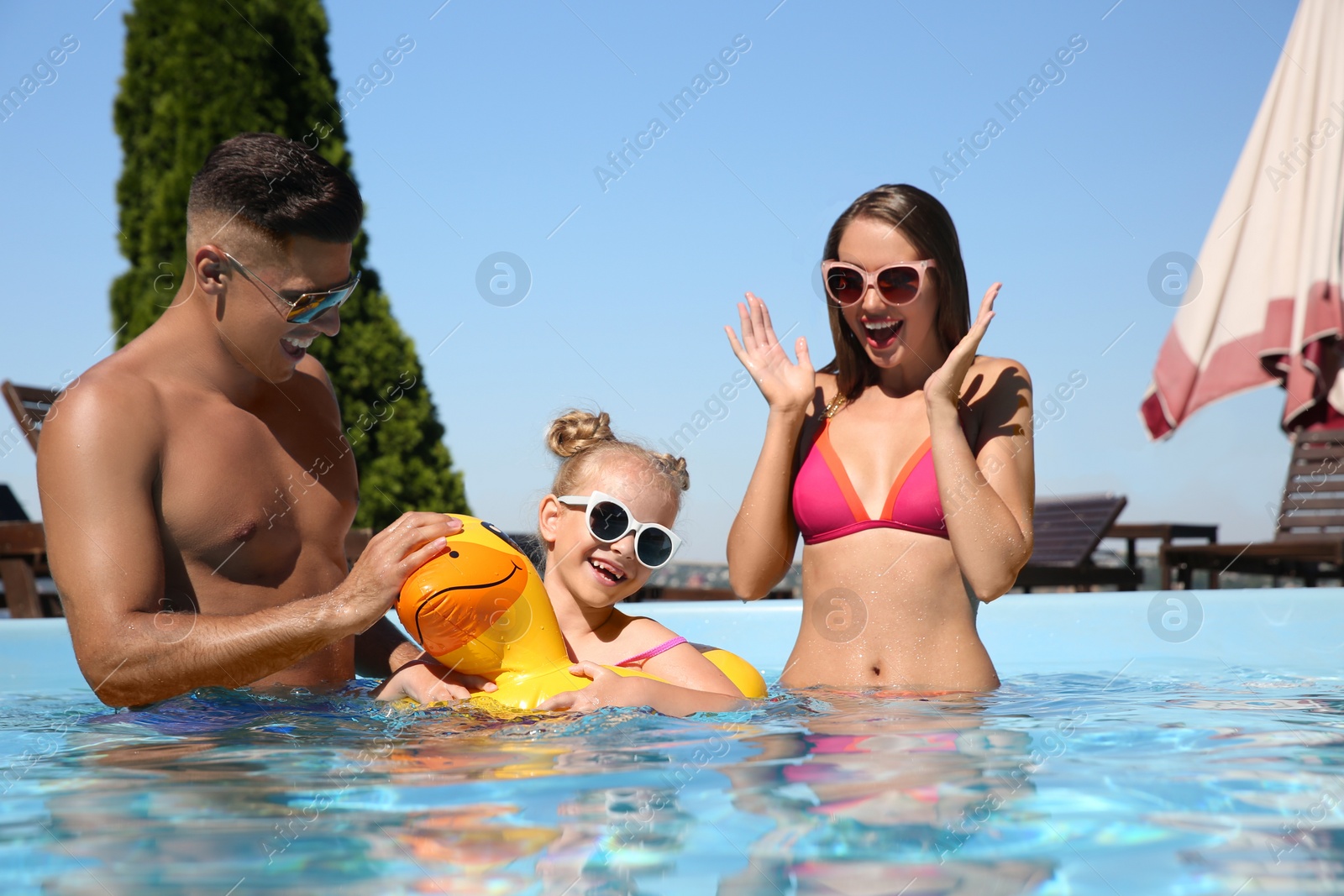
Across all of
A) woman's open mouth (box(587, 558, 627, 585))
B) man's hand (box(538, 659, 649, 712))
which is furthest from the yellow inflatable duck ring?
woman's open mouth (box(587, 558, 627, 585))

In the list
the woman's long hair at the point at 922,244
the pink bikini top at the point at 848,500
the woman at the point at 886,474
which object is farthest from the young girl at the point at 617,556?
the woman's long hair at the point at 922,244

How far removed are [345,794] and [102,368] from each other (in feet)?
4.36

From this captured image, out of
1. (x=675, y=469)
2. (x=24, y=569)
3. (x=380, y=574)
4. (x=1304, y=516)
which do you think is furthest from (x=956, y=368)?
(x=1304, y=516)

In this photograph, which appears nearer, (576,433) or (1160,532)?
(576,433)

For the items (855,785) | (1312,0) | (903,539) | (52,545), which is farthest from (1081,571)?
(52,545)

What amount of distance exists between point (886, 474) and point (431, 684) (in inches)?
56.1

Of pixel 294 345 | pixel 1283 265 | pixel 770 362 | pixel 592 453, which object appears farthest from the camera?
pixel 1283 265

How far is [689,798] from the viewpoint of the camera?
207 centimetres

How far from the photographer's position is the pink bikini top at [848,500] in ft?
10.2

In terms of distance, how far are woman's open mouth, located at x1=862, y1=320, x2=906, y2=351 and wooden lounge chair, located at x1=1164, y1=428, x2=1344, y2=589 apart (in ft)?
19.6

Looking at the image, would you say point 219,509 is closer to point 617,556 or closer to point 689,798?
point 617,556

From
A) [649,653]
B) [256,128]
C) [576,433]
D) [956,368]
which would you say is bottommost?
[649,653]

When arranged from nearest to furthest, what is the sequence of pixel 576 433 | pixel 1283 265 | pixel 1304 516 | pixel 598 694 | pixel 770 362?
pixel 598 694 < pixel 770 362 < pixel 576 433 < pixel 1283 265 < pixel 1304 516

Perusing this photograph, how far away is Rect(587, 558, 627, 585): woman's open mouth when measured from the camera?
3.17m
